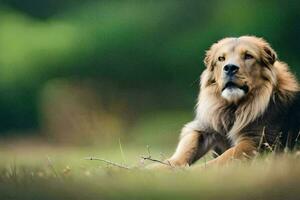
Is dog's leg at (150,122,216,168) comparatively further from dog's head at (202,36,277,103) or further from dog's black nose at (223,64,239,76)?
dog's black nose at (223,64,239,76)

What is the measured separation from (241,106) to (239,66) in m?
0.22

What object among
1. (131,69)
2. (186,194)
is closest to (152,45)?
(131,69)

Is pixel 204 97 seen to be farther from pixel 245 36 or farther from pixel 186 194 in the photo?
pixel 186 194

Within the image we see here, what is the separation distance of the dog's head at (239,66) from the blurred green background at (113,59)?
120mm

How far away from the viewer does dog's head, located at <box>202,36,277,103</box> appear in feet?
14.0

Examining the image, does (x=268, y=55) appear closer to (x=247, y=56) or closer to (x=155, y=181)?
(x=247, y=56)

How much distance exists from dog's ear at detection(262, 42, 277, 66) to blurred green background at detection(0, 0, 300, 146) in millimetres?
94

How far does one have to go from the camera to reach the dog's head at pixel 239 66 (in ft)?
14.0

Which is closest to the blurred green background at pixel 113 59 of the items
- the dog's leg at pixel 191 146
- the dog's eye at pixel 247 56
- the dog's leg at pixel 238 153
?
the dog's leg at pixel 191 146

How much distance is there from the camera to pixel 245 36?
448 cm

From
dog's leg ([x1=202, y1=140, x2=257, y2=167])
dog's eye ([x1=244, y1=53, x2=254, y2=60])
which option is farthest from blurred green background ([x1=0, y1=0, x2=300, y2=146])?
dog's leg ([x1=202, y1=140, x2=257, y2=167])

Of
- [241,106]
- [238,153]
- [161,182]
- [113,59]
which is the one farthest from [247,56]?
[161,182]

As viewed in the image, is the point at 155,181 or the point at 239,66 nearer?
the point at 155,181

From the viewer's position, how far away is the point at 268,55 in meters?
4.38
